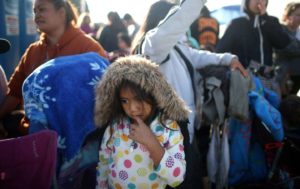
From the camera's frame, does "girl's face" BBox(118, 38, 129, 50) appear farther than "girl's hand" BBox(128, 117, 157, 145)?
Yes

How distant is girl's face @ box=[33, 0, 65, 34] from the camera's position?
2633mm

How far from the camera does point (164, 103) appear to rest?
1910mm

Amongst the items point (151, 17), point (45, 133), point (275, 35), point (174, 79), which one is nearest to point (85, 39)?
point (151, 17)

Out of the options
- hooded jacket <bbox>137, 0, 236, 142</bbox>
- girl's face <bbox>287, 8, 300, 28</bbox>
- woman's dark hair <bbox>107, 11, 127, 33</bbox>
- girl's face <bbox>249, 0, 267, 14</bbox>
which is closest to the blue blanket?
hooded jacket <bbox>137, 0, 236, 142</bbox>

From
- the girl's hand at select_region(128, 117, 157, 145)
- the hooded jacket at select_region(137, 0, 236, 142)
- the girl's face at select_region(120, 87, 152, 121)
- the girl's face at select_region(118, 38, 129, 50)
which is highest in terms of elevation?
the hooded jacket at select_region(137, 0, 236, 142)

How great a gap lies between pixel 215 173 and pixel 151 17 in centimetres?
125

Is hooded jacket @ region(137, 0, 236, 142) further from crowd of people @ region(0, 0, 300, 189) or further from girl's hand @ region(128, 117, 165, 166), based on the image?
girl's hand @ region(128, 117, 165, 166)

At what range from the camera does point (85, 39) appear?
2.65m

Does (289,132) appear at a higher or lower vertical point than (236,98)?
lower

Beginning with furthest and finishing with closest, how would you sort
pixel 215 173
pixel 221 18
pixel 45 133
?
pixel 221 18 → pixel 215 173 → pixel 45 133

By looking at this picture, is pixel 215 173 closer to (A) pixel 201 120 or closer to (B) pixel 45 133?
(A) pixel 201 120

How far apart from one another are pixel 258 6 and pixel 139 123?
75.7 inches

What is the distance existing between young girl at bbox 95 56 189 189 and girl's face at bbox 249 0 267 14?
5.48ft

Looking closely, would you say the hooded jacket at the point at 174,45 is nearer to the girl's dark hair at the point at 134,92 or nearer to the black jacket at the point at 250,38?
the girl's dark hair at the point at 134,92
